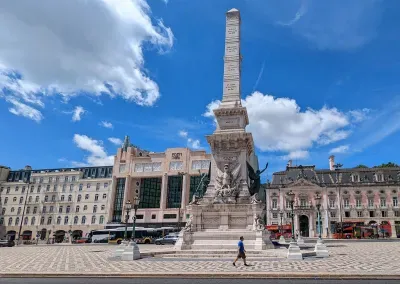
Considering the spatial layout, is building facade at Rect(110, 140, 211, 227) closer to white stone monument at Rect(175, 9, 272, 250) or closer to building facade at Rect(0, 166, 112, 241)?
building facade at Rect(0, 166, 112, 241)

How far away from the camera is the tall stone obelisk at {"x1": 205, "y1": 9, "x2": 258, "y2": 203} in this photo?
24139 millimetres

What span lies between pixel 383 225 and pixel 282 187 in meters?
Result: 20.5

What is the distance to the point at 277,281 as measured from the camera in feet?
35.6

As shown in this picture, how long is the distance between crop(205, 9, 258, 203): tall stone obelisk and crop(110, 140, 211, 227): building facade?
45.4 metres

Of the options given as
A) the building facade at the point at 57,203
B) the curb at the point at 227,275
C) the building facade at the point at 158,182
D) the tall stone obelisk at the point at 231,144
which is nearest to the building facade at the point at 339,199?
the building facade at the point at 158,182

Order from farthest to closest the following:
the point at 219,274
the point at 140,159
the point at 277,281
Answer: the point at 140,159 → the point at 219,274 → the point at 277,281

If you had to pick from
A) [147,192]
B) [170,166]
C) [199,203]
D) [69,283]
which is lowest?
[69,283]

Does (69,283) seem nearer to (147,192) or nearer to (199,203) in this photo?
(199,203)

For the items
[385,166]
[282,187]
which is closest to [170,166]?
[282,187]

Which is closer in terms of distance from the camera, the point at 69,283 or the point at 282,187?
the point at 69,283

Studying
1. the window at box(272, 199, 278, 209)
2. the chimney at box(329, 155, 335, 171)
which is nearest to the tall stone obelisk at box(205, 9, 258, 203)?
the window at box(272, 199, 278, 209)

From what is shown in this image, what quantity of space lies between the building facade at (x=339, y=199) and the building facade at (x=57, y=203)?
1549 inches

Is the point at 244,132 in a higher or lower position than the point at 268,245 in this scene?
higher

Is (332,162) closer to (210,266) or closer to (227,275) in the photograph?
(210,266)
